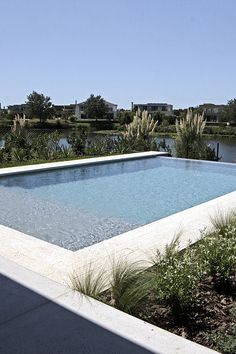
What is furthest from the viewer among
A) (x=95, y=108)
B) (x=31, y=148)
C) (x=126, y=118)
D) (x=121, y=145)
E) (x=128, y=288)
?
(x=95, y=108)

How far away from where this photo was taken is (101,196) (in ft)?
23.1

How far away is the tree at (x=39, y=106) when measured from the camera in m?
46.9

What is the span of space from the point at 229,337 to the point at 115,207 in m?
4.18

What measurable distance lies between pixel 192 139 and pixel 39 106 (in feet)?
123

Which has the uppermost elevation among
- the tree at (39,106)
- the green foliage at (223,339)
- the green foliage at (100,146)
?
the tree at (39,106)

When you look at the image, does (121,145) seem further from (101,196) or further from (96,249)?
(96,249)

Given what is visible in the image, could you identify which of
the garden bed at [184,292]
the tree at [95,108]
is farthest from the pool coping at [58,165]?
the tree at [95,108]

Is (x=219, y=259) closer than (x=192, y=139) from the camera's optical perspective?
Yes

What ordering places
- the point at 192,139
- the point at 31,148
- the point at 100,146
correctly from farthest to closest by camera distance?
1. the point at 100,146
2. the point at 192,139
3. the point at 31,148

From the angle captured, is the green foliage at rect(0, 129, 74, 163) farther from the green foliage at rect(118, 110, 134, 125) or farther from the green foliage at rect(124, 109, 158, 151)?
the green foliage at rect(118, 110, 134, 125)

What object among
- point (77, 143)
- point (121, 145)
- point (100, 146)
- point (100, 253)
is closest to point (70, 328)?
point (100, 253)

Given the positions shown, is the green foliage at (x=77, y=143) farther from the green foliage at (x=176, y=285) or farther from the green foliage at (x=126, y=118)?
the green foliage at (x=126, y=118)

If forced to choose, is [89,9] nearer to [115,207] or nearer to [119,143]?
[119,143]

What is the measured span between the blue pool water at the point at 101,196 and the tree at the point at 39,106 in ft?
125
